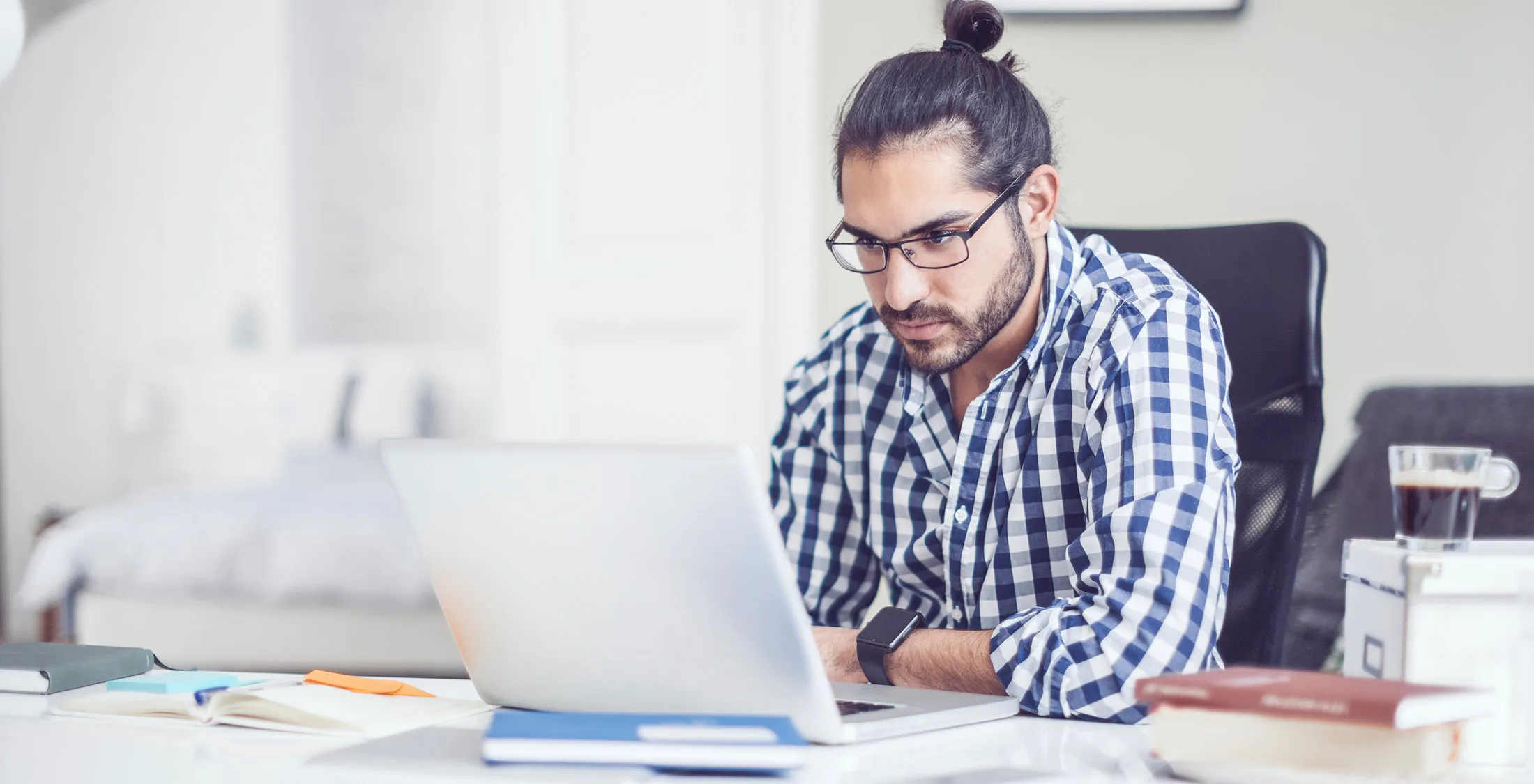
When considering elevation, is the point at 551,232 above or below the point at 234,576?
above

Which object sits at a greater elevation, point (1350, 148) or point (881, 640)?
point (1350, 148)

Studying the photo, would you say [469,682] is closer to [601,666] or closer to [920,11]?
[601,666]

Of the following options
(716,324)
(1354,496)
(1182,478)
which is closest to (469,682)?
(1182,478)

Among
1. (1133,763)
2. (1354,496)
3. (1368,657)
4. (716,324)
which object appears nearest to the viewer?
(1133,763)

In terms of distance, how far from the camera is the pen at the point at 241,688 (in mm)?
894

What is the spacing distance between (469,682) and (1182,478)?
628 millimetres

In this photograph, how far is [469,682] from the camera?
1.03 meters

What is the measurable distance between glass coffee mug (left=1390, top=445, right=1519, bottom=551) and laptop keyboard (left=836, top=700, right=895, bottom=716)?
0.39 meters

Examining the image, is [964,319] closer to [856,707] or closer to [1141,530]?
[1141,530]

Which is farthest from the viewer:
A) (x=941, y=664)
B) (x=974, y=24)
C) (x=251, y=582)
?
(x=251, y=582)

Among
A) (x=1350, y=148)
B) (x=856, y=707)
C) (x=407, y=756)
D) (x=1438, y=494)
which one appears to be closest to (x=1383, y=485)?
(x=1350, y=148)

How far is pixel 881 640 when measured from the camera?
1.14 meters

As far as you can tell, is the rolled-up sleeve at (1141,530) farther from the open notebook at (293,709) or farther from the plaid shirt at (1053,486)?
the open notebook at (293,709)

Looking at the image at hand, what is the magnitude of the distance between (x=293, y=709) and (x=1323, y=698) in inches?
25.6
